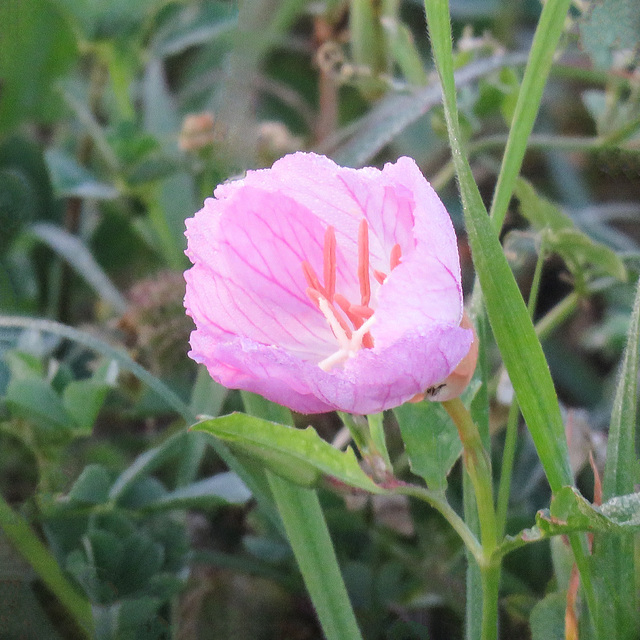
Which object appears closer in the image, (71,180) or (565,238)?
(565,238)

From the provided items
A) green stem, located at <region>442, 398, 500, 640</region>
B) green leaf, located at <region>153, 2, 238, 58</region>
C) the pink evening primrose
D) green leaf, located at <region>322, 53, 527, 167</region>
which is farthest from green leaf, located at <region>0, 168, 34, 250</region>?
green stem, located at <region>442, 398, 500, 640</region>

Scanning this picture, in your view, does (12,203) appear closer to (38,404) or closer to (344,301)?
(38,404)

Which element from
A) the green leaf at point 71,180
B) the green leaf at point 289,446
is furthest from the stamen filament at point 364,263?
the green leaf at point 71,180

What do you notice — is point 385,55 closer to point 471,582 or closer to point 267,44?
point 267,44

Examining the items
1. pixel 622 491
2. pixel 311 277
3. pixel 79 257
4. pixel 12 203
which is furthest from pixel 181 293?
pixel 622 491

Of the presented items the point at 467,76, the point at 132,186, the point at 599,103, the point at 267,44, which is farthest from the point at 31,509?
the point at 267,44
